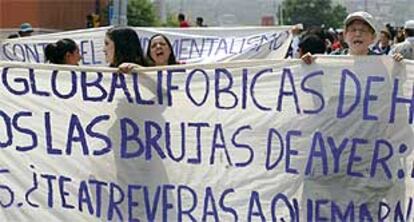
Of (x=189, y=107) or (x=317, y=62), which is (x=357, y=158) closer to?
(x=317, y=62)

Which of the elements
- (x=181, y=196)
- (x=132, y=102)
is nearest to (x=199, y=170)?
(x=181, y=196)

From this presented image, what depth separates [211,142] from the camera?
5527 millimetres

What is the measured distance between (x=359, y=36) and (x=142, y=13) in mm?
42730

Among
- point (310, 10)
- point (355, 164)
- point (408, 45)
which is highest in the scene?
point (408, 45)

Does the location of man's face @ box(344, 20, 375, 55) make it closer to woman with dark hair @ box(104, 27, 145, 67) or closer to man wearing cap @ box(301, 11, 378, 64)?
man wearing cap @ box(301, 11, 378, 64)

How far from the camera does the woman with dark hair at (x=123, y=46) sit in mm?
5586

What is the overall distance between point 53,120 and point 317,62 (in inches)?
58.9

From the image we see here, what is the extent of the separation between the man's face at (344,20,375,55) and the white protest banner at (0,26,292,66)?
5519mm

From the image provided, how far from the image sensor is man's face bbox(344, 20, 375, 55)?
17.6ft

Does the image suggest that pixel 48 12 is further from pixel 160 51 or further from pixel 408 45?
pixel 160 51

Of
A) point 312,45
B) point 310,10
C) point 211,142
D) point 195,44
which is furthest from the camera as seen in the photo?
point 310,10

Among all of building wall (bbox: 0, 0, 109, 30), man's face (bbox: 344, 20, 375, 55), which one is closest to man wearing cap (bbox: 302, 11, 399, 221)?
man's face (bbox: 344, 20, 375, 55)

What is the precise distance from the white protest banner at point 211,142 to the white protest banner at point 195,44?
534cm

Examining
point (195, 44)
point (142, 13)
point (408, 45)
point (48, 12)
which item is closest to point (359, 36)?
point (408, 45)
